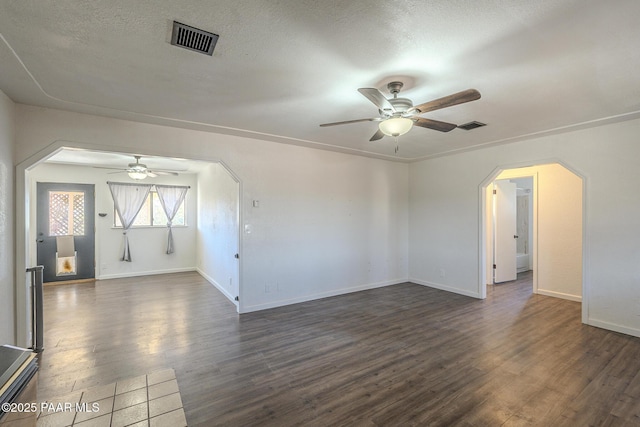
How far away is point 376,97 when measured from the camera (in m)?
2.19

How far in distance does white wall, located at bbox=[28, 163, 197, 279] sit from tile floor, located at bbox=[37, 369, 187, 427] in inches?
210

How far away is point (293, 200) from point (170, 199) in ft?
14.4

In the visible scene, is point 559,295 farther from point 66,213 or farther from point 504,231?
point 66,213

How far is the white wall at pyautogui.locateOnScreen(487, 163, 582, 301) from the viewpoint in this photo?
4.99 m

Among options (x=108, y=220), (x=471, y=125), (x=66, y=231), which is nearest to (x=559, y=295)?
(x=471, y=125)

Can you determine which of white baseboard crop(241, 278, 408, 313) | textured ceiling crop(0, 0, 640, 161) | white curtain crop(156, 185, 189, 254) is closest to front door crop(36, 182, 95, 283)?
white curtain crop(156, 185, 189, 254)

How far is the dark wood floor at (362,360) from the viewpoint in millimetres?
2164

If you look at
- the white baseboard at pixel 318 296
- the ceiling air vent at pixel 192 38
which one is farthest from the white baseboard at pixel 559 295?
the ceiling air vent at pixel 192 38

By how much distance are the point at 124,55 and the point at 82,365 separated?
9.69 ft

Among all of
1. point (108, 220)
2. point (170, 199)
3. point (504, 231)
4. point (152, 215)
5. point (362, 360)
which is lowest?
point (362, 360)

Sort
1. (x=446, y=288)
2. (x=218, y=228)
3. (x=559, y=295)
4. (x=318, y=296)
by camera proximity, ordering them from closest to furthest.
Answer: (x=318, y=296), (x=559, y=295), (x=446, y=288), (x=218, y=228)

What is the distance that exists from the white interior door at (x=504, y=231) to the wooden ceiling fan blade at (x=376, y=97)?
4.88 m

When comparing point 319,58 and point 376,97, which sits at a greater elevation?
point 319,58

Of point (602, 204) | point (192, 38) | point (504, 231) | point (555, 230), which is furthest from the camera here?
point (504, 231)
